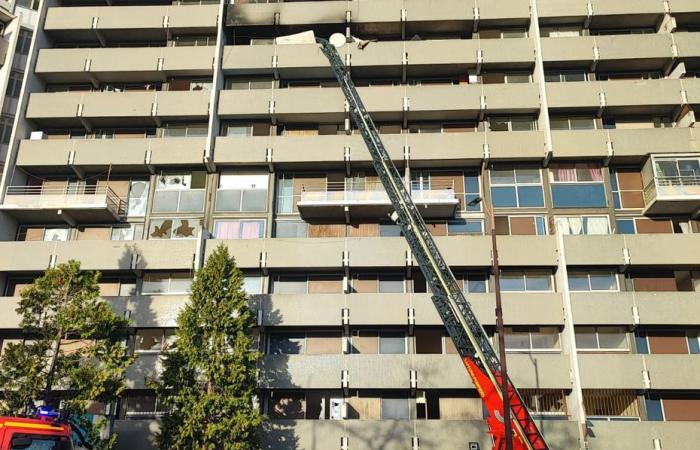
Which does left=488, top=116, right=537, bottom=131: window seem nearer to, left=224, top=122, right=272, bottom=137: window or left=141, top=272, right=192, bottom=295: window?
left=224, top=122, right=272, bottom=137: window

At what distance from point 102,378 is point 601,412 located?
21089 millimetres

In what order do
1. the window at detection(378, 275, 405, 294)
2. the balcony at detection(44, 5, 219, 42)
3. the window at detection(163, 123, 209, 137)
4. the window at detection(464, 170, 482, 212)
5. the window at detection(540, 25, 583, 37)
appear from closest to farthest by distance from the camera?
1. the window at detection(378, 275, 405, 294)
2. the window at detection(464, 170, 482, 212)
3. the window at detection(163, 123, 209, 137)
4. the balcony at detection(44, 5, 219, 42)
5. the window at detection(540, 25, 583, 37)

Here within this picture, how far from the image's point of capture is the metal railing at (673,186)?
29328 mm

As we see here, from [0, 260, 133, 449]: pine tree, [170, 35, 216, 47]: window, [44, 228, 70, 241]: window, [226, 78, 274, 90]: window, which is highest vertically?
[170, 35, 216, 47]: window

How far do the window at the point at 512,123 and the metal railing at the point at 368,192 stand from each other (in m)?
4.27

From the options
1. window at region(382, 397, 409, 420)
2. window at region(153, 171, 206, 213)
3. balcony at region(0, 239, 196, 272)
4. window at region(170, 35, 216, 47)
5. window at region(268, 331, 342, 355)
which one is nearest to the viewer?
window at region(382, 397, 409, 420)

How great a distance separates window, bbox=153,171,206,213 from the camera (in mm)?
31766

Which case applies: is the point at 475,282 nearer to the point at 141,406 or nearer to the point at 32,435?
the point at 141,406

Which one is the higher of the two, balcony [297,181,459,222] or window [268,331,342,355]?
balcony [297,181,459,222]

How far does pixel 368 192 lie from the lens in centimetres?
3005

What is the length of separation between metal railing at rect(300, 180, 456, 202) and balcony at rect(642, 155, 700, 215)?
9.74 m

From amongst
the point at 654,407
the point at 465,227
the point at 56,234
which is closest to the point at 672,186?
the point at 465,227

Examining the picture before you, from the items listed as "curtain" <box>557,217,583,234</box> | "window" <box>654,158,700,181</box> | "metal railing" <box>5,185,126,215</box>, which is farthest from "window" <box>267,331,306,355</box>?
"window" <box>654,158,700,181</box>

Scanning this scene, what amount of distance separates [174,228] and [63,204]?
5.52 meters
